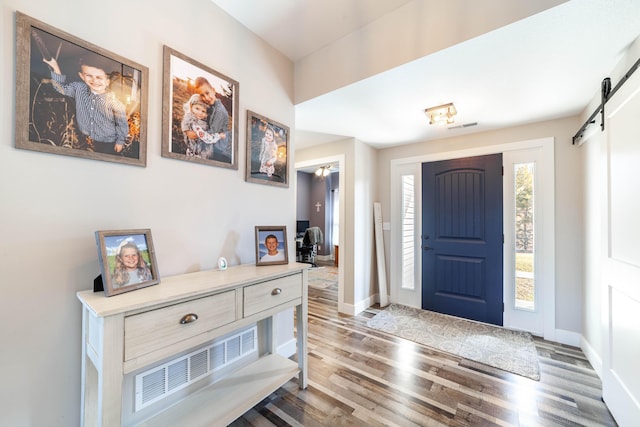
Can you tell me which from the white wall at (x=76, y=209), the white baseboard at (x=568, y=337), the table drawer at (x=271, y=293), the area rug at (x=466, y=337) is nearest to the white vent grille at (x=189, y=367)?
the white wall at (x=76, y=209)

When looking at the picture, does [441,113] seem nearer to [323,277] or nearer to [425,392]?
[425,392]

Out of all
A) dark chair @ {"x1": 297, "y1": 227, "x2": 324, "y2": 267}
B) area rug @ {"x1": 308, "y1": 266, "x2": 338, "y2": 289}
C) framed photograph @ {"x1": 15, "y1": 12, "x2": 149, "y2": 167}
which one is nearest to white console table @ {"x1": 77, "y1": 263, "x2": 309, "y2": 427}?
framed photograph @ {"x1": 15, "y1": 12, "x2": 149, "y2": 167}

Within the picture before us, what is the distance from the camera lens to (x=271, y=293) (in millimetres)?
1559

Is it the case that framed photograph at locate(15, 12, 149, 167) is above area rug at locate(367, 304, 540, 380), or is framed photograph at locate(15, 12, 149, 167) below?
above

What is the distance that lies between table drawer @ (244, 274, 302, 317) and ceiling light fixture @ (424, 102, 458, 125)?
6.63 feet

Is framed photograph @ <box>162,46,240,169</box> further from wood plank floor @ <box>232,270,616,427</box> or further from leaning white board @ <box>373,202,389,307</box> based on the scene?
leaning white board @ <box>373,202,389,307</box>

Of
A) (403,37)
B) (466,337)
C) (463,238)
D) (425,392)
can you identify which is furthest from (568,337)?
(403,37)

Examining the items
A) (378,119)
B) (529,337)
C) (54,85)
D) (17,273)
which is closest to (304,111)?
(378,119)

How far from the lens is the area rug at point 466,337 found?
217cm

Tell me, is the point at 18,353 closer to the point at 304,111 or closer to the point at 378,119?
the point at 304,111

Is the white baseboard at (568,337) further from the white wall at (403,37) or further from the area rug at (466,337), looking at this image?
the white wall at (403,37)

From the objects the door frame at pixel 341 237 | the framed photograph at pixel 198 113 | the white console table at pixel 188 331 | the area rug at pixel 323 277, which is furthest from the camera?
the area rug at pixel 323 277

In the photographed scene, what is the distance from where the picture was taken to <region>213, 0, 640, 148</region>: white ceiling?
1390 mm

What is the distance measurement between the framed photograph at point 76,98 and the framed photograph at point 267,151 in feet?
2.38
